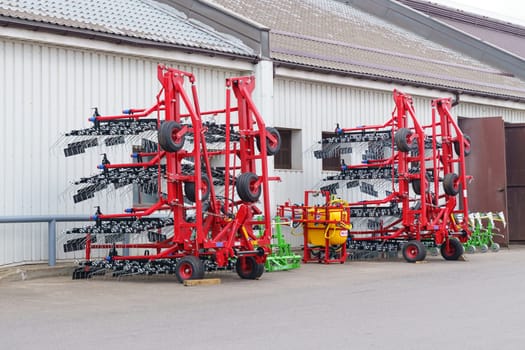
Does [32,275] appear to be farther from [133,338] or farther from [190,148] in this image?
[133,338]

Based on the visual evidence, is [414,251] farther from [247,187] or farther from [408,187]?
[247,187]

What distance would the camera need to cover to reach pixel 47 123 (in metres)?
18.4

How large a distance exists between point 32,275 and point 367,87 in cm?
1224

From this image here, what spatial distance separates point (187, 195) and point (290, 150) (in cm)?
836

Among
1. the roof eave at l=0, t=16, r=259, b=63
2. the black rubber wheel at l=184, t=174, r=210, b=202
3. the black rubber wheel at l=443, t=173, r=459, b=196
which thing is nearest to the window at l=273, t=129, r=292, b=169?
the roof eave at l=0, t=16, r=259, b=63

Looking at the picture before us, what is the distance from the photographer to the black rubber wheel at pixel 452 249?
22422 mm

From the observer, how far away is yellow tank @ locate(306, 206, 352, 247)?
21.6 m

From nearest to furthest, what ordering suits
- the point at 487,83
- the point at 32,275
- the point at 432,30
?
the point at 32,275 → the point at 487,83 → the point at 432,30

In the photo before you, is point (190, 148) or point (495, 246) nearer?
point (190, 148)

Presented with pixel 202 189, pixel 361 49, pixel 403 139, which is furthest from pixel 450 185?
pixel 361 49

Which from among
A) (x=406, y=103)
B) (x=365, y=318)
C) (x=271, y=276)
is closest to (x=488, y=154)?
(x=406, y=103)

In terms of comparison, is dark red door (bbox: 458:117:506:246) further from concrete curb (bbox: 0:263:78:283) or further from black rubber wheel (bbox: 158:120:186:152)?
black rubber wheel (bbox: 158:120:186:152)

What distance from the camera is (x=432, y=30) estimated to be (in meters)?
37.4

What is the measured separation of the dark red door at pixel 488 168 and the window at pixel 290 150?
22.8 ft
